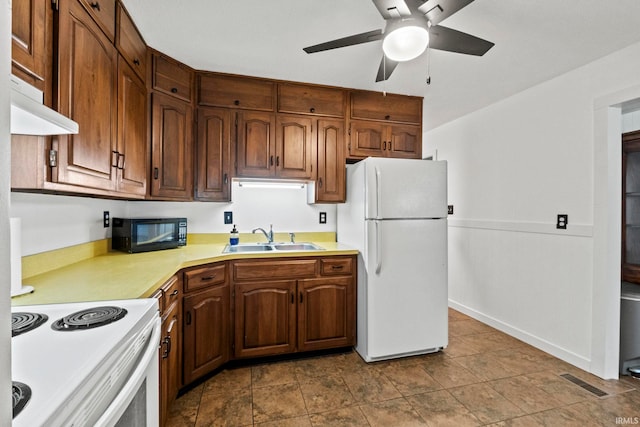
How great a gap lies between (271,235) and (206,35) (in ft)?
5.43

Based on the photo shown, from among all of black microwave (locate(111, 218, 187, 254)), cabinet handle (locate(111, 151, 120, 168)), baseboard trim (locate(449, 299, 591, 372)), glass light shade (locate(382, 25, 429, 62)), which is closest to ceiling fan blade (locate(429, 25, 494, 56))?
glass light shade (locate(382, 25, 429, 62))

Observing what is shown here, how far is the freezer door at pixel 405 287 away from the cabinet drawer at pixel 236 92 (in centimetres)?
141

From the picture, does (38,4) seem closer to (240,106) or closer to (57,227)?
(57,227)

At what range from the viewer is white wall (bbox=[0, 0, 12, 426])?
369 millimetres

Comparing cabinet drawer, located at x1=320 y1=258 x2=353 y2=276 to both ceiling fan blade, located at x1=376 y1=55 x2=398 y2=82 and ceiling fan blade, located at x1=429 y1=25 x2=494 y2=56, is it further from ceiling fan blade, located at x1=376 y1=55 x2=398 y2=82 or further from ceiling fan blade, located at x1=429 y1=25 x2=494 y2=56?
ceiling fan blade, located at x1=429 y1=25 x2=494 y2=56

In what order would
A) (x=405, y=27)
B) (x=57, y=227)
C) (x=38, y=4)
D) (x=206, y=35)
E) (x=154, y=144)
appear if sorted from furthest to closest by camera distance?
(x=154, y=144), (x=206, y=35), (x=57, y=227), (x=405, y=27), (x=38, y=4)

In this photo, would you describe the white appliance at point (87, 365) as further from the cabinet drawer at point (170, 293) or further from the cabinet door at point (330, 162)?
the cabinet door at point (330, 162)

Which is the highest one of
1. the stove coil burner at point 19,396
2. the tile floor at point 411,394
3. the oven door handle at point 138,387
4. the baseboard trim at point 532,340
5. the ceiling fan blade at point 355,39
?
the ceiling fan blade at point 355,39

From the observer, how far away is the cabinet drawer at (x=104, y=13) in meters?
1.40

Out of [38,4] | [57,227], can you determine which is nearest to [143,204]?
[57,227]

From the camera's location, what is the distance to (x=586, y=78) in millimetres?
2326

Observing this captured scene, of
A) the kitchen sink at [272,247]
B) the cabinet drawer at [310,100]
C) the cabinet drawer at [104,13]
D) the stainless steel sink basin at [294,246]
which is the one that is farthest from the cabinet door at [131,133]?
the stainless steel sink basin at [294,246]

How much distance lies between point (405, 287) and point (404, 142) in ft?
4.61

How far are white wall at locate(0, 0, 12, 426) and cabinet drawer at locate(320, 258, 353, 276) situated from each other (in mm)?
2114
